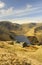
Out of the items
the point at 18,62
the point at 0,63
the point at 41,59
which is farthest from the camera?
the point at 41,59

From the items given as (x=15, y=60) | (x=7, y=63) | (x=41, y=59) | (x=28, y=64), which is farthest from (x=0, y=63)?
(x=41, y=59)

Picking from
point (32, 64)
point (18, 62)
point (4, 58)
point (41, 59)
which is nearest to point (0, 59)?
point (4, 58)

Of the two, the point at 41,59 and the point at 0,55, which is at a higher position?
the point at 0,55

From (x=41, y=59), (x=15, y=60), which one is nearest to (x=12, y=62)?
(x=15, y=60)

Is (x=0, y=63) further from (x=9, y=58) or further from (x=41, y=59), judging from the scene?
(x=41, y=59)

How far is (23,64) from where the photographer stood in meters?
22.5

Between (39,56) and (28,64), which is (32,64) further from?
(39,56)

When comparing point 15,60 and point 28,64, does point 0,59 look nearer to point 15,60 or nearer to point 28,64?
point 15,60

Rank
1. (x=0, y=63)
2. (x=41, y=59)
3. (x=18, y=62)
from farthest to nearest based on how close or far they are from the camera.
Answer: (x=41, y=59) → (x=18, y=62) → (x=0, y=63)

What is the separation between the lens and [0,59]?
22.3 m

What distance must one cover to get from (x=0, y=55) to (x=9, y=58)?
64.6 inches

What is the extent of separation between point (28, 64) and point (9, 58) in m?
2.53

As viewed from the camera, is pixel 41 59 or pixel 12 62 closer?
pixel 12 62

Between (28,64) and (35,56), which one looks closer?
(28,64)
